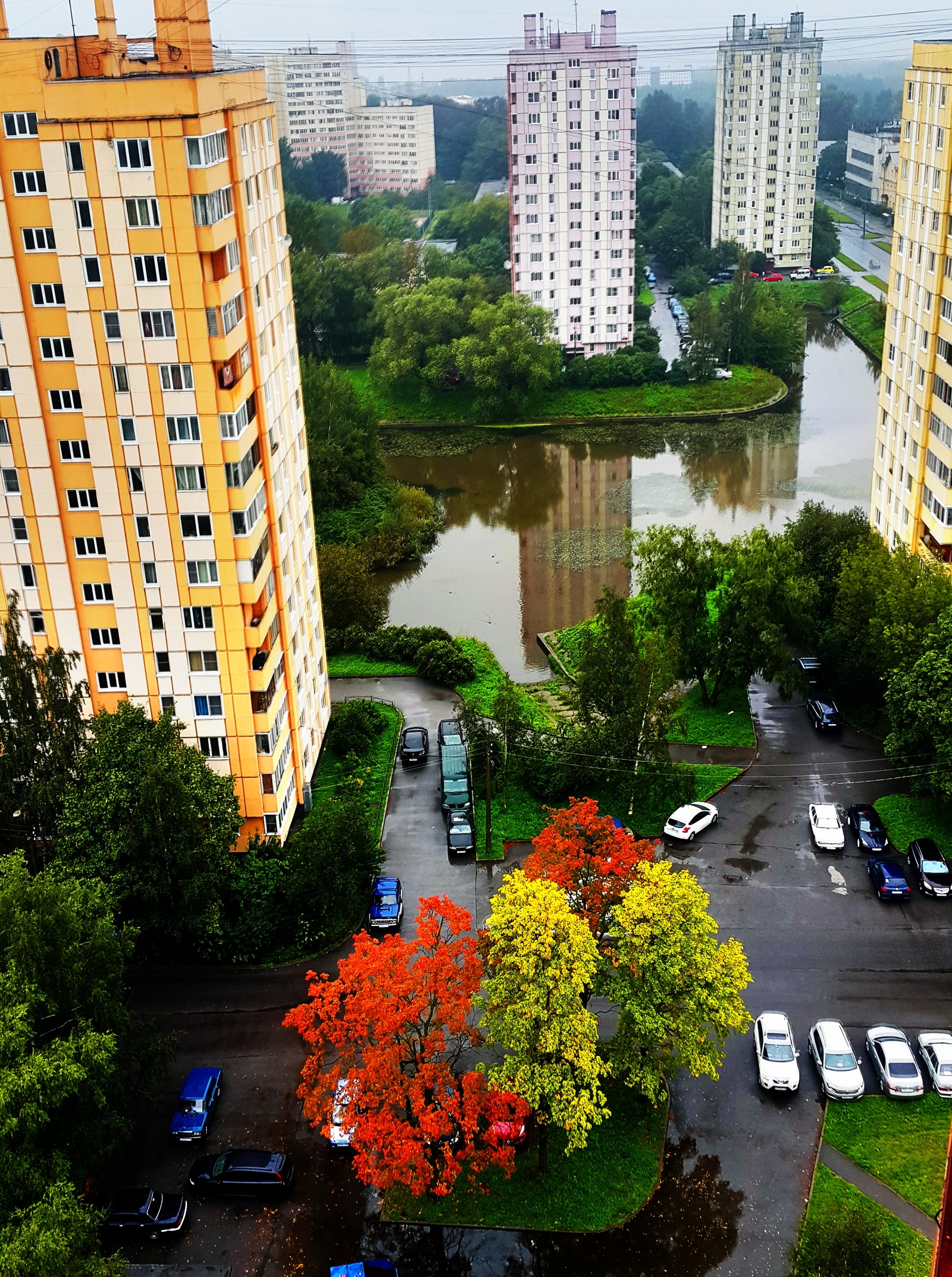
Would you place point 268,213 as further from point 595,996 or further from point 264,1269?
point 264,1269

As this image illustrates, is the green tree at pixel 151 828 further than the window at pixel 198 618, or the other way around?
the window at pixel 198 618

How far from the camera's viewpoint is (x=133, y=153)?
2908 centimetres

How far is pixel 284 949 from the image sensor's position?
34.7 meters

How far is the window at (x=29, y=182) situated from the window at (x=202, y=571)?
997 cm

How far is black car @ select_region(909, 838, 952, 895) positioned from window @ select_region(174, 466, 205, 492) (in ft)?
77.0

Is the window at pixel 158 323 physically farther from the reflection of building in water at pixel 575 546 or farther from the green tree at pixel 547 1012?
the reflection of building in water at pixel 575 546

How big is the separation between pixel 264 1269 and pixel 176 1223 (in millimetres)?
2255

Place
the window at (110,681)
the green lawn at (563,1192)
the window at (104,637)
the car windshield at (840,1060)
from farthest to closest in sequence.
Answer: the window at (110,681), the window at (104,637), the car windshield at (840,1060), the green lawn at (563,1192)

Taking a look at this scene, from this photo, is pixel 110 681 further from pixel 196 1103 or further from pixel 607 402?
pixel 607 402

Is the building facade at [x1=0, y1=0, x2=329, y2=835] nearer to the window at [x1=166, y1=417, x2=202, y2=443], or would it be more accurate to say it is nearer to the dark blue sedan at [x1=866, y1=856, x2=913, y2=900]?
the window at [x1=166, y1=417, x2=202, y2=443]

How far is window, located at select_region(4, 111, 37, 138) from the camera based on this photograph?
29484 mm

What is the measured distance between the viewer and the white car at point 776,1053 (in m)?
29.2

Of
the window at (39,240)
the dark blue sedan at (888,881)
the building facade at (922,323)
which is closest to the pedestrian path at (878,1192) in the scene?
Result: the dark blue sedan at (888,881)

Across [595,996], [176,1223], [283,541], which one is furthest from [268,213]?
[176,1223]
